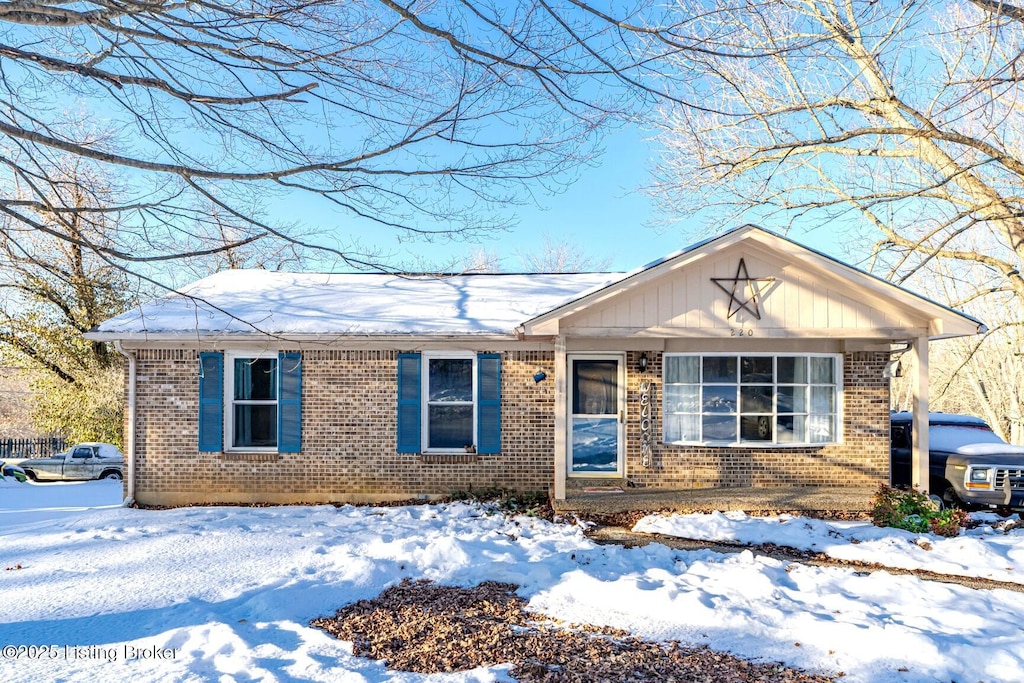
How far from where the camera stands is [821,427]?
9.66 m

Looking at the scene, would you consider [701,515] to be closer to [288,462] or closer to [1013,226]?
[288,462]

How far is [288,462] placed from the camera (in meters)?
9.91

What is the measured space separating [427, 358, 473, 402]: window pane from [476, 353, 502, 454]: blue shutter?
0.28 metres

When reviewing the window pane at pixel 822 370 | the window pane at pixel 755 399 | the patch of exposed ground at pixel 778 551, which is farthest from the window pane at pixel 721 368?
the patch of exposed ground at pixel 778 551

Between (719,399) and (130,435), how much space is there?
966 centimetres

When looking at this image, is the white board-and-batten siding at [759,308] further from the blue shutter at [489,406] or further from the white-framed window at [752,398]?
the blue shutter at [489,406]

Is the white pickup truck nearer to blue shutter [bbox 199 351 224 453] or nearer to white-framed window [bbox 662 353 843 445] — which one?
blue shutter [bbox 199 351 224 453]

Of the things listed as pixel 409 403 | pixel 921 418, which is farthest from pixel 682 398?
pixel 409 403

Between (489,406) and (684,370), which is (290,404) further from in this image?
(684,370)

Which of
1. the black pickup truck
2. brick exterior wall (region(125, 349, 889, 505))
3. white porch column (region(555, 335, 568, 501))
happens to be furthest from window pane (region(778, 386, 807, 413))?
white porch column (region(555, 335, 568, 501))

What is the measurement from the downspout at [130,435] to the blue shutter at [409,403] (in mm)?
4341

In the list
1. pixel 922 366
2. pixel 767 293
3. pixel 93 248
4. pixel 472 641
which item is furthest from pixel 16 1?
pixel 922 366

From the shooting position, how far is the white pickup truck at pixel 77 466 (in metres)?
16.8

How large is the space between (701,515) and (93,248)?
7785mm
